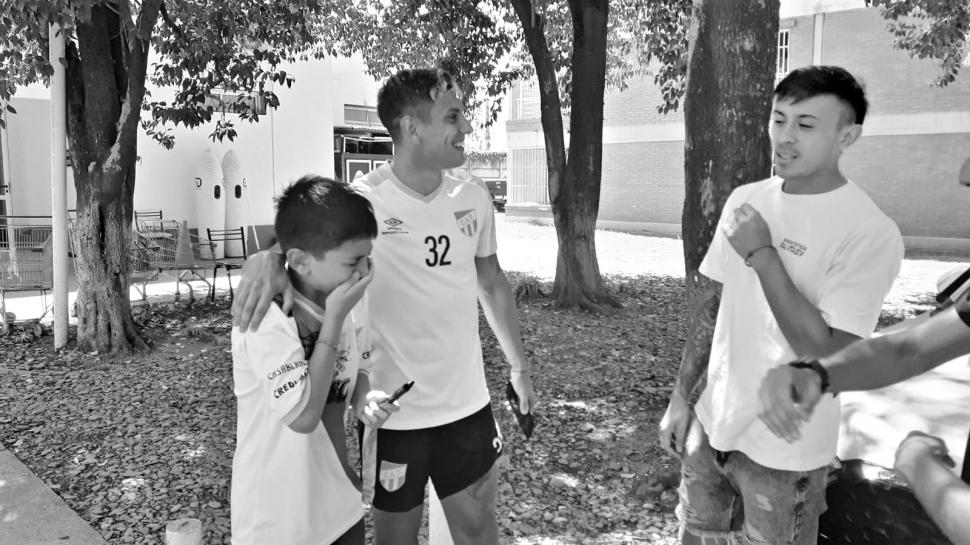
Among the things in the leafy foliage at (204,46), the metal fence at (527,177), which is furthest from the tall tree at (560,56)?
the metal fence at (527,177)

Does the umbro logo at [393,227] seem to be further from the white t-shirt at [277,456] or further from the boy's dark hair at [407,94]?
the white t-shirt at [277,456]

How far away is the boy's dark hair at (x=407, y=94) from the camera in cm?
262

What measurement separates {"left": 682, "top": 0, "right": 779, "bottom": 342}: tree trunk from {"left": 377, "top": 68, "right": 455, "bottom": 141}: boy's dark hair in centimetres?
132

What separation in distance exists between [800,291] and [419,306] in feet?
3.74

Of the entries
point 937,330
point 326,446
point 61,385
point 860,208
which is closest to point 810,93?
point 860,208

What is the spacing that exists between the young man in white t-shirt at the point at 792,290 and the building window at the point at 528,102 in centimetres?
2622

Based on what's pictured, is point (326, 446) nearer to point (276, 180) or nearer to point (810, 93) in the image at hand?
point (810, 93)

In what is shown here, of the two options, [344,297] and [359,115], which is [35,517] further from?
[359,115]

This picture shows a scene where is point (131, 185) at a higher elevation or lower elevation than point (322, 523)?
higher

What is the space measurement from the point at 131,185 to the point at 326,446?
621 cm

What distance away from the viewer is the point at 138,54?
6750 millimetres

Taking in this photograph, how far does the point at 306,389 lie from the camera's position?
1.91 m

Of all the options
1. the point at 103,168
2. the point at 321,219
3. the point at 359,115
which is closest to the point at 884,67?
the point at 359,115

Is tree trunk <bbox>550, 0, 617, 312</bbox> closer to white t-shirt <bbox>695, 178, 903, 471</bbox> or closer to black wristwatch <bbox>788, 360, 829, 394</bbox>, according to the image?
white t-shirt <bbox>695, 178, 903, 471</bbox>
